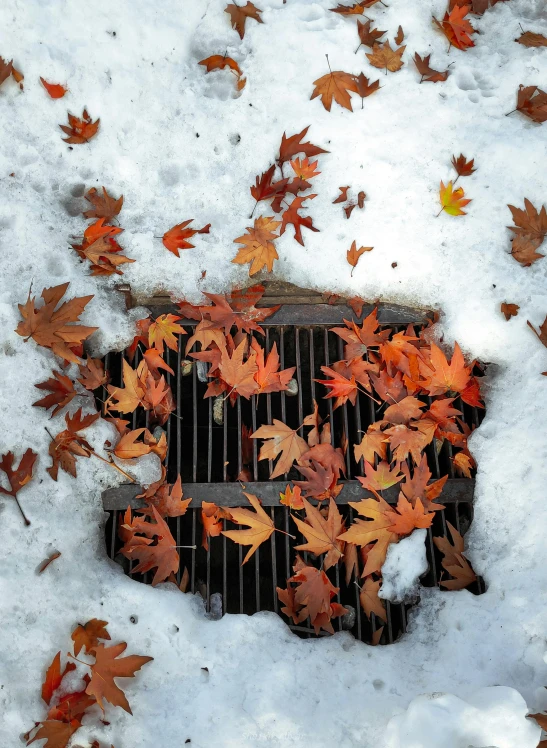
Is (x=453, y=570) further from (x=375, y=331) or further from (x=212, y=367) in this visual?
(x=212, y=367)

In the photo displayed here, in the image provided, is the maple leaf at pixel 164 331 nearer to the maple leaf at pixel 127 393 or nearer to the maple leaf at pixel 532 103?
the maple leaf at pixel 127 393

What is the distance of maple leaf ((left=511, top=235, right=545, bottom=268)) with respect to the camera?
2449 millimetres

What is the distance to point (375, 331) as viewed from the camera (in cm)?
249

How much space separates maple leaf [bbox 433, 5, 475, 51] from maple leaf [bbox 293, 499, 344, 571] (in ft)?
6.91

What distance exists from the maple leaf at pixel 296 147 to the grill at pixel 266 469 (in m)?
0.62

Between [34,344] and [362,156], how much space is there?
62.3 inches

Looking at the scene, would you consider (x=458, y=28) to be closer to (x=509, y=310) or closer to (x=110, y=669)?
(x=509, y=310)

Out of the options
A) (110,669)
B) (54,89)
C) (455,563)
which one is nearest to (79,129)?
(54,89)

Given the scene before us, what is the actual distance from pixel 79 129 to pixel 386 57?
1.39 meters

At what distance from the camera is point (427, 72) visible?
8.54 feet

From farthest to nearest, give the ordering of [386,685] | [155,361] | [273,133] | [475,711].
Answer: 1. [273,133]
2. [155,361]
3. [386,685]
4. [475,711]

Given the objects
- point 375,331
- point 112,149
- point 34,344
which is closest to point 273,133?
point 112,149

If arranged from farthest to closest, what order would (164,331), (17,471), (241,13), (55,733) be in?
(241,13) → (164,331) → (17,471) → (55,733)

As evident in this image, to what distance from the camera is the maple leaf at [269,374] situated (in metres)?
2.39
